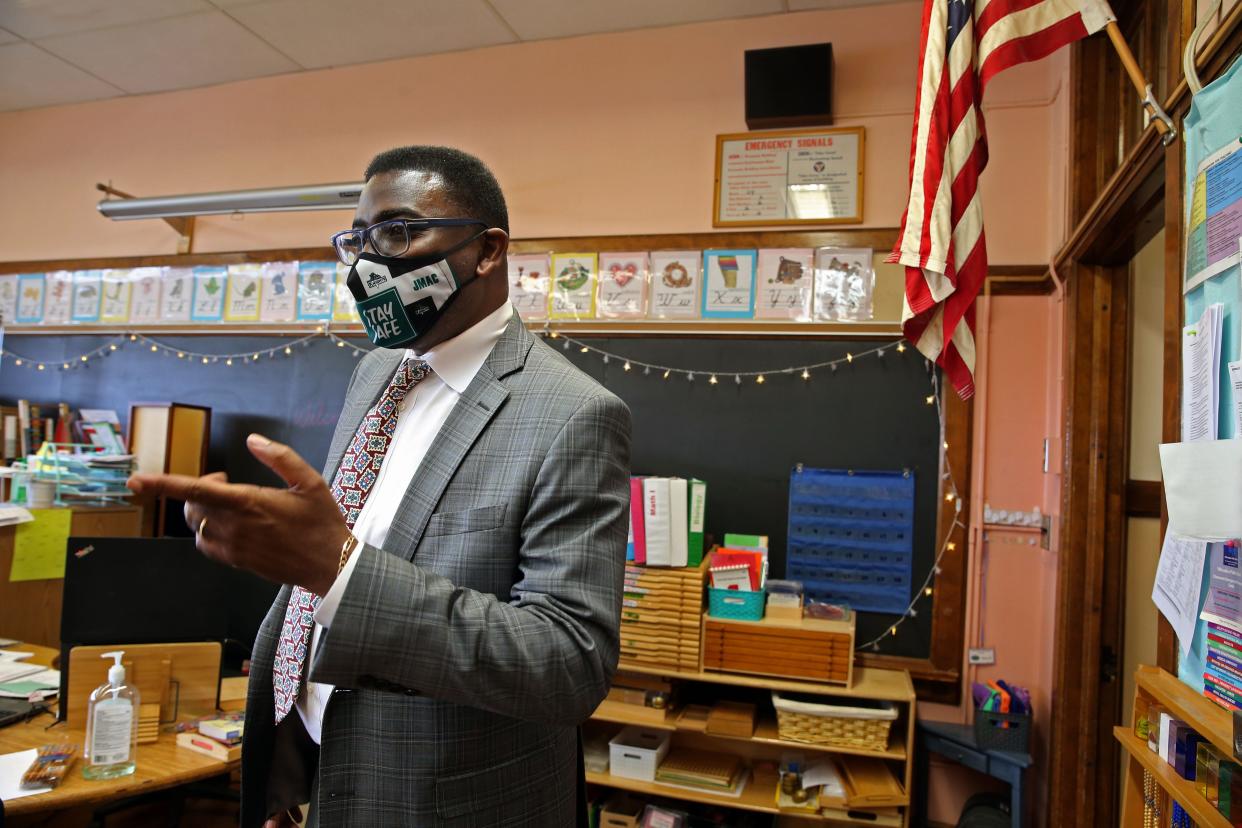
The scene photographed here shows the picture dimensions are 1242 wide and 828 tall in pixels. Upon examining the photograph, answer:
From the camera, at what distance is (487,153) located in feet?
11.1

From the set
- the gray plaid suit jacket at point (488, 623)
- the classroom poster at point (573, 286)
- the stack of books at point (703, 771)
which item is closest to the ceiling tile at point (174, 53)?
the classroom poster at point (573, 286)

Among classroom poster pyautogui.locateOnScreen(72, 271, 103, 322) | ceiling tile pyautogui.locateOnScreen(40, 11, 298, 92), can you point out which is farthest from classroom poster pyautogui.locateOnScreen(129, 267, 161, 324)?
ceiling tile pyautogui.locateOnScreen(40, 11, 298, 92)

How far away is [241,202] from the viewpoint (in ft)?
11.1

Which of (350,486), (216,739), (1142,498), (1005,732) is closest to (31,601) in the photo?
(216,739)

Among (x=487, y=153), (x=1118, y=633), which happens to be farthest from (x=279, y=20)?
(x=1118, y=633)

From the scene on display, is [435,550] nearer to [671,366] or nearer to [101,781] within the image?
[101,781]

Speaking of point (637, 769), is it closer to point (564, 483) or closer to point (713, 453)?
point (713, 453)

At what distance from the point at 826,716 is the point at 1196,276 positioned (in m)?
1.73

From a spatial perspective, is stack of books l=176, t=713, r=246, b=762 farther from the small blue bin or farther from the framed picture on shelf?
the framed picture on shelf

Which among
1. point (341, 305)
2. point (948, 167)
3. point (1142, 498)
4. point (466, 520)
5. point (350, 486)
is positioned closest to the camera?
point (466, 520)

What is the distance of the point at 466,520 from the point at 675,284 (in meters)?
2.25

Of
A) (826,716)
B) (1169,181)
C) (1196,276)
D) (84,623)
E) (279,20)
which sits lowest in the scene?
(826,716)

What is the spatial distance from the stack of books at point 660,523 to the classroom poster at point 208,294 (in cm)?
243

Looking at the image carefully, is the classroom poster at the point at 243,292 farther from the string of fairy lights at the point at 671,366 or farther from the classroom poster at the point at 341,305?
the classroom poster at the point at 341,305
